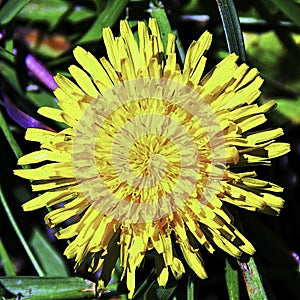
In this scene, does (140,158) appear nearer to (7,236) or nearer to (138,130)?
(138,130)

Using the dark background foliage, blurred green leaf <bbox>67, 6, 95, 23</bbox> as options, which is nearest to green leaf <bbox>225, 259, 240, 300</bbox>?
the dark background foliage

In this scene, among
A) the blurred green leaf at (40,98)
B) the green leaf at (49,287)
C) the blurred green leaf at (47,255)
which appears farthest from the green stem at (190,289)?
the blurred green leaf at (40,98)

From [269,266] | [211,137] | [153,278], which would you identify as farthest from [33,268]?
[211,137]

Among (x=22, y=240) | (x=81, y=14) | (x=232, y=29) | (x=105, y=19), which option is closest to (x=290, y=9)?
(x=232, y=29)

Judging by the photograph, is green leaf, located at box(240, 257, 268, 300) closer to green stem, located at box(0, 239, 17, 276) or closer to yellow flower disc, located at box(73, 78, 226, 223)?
yellow flower disc, located at box(73, 78, 226, 223)

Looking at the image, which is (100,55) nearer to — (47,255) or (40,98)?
(40,98)

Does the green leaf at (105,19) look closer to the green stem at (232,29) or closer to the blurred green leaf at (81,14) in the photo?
the blurred green leaf at (81,14)
